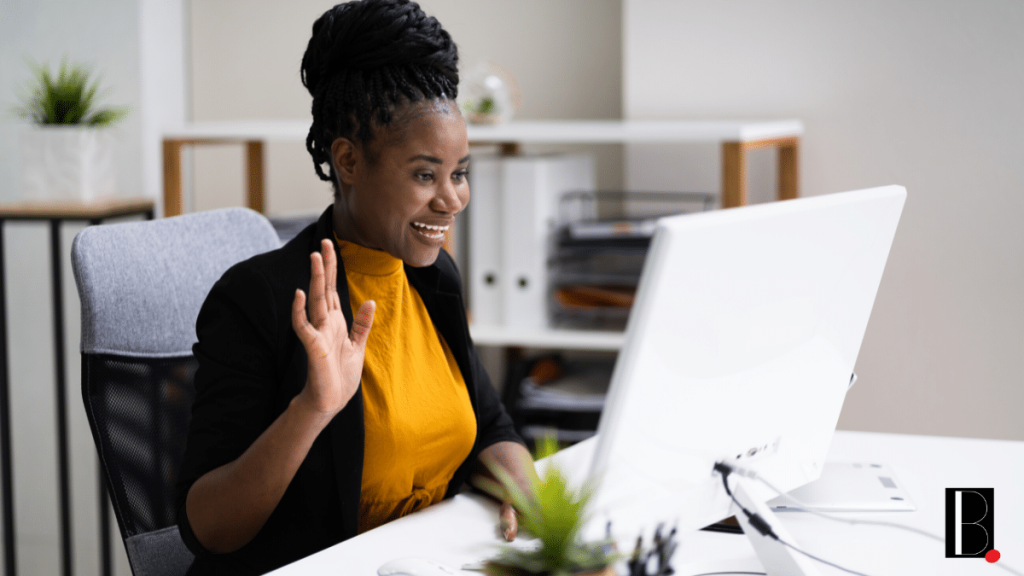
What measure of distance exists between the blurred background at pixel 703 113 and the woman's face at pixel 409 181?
120 centimetres

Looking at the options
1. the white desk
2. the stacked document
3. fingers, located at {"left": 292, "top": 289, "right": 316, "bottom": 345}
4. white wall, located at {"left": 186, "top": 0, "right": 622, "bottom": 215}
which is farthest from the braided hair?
white wall, located at {"left": 186, "top": 0, "right": 622, "bottom": 215}

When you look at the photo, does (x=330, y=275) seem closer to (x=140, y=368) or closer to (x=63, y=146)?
(x=140, y=368)

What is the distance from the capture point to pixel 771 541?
2.69ft

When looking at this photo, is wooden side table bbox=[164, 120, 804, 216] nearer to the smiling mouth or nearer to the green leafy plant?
the green leafy plant

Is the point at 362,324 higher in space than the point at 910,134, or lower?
lower

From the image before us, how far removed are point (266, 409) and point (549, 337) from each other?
1.10 m

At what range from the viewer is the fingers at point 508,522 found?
3.17ft

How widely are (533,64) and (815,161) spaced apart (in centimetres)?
75

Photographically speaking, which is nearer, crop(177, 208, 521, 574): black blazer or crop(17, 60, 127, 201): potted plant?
crop(177, 208, 521, 574): black blazer

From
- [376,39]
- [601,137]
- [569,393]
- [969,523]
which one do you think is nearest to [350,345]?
[376,39]

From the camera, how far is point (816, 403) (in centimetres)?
88

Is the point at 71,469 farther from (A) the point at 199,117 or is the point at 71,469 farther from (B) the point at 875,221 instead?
(B) the point at 875,221

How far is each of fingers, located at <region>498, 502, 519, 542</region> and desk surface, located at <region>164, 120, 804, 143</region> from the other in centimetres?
88

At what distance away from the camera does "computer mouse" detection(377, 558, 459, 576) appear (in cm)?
82
